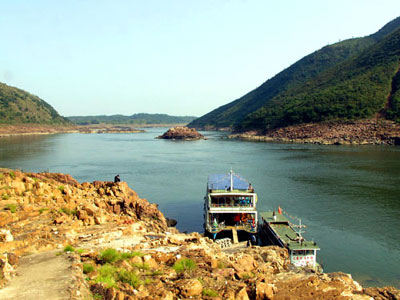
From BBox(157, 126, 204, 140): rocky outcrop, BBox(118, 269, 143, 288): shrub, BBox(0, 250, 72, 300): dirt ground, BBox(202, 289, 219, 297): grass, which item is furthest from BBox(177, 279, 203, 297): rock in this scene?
BBox(157, 126, 204, 140): rocky outcrop

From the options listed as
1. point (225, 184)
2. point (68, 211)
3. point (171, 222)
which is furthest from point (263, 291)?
point (171, 222)

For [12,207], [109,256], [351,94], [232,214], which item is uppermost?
[351,94]

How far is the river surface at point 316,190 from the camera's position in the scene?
83.6 feet

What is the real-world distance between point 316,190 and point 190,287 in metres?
37.8

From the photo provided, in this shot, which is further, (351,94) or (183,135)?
(183,135)

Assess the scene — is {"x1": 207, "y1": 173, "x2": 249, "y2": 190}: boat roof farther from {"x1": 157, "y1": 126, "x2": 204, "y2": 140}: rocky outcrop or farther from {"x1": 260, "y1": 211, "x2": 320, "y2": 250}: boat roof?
{"x1": 157, "y1": 126, "x2": 204, "y2": 140}: rocky outcrop

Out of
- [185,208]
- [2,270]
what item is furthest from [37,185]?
[185,208]

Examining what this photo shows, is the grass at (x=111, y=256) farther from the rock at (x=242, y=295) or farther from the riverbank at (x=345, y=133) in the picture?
the riverbank at (x=345, y=133)

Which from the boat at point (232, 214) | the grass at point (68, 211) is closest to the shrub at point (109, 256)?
the grass at point (68, 211)

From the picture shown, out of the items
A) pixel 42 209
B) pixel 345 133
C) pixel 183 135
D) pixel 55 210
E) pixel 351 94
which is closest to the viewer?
pixel 42 209

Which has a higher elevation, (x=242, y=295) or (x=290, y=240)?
(x=242, y=295)

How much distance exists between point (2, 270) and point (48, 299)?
240 cm

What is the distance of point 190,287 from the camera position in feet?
34.1

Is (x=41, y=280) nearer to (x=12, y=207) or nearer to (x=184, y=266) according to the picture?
(x=184, y=266)
